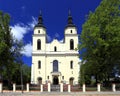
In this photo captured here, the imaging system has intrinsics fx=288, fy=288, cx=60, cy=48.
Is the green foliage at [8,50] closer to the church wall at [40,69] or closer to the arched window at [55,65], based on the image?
the church wall at [40,69]

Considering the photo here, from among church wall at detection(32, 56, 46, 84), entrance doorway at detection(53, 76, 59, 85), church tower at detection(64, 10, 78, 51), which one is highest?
church tower at detection(64, 10, 78, 51)

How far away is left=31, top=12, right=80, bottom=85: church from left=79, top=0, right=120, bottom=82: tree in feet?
102

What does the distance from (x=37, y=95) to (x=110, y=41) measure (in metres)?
10.9

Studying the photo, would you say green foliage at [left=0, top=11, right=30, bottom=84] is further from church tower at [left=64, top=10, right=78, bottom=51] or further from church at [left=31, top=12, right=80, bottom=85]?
church tower at [left=64, top=10, right=78, bottom=51]

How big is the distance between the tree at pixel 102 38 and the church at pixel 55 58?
3096 cm

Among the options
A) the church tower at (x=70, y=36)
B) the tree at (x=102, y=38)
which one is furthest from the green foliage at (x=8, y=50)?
the church tower at (x=70, y=36)

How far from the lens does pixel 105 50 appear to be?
114ft

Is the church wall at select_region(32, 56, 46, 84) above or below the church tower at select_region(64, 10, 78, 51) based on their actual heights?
below

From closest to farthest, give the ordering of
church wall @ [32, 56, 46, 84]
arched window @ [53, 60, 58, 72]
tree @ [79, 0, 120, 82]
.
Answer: tree @ [79, 0, 120, 82]
church wall @ [32, 56, 46, 84]
arched window @ [53, 60, 58, 72]

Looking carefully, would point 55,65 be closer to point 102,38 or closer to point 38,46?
point 38,46

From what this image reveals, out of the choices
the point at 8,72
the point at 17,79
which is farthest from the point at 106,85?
the point at 17,79

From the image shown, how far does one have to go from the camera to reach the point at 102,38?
117 feet

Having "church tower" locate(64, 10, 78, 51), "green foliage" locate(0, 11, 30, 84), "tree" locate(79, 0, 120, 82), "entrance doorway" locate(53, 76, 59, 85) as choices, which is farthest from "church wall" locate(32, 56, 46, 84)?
"tree" locate(79, 0, 120, 82)

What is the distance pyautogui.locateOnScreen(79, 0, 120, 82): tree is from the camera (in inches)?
1353
